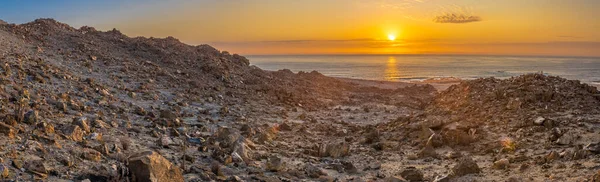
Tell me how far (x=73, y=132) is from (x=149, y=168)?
2.91m

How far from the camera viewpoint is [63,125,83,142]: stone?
758 cm

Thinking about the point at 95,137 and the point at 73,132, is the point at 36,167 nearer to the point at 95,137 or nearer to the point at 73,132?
the point at 73,132

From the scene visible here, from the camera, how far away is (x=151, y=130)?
397 inches

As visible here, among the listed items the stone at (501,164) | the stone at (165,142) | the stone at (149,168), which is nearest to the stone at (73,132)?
the stone at (165,142)

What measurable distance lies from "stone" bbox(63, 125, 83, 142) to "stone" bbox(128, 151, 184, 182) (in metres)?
2.33

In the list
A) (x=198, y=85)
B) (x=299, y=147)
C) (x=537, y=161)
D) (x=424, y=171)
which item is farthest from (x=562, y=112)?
(x=198, y=85)

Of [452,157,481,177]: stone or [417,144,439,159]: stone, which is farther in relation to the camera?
[417,144,439,159]: stone

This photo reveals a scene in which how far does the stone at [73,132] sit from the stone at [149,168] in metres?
2.33

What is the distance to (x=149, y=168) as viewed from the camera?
5688 mm

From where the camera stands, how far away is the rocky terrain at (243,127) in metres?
7.00

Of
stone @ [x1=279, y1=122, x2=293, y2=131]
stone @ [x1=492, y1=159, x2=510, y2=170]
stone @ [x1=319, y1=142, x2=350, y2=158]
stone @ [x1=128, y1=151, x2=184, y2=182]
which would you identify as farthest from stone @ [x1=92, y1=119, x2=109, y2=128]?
stone @ [x1=492, y1=159, x2=510, y2=170]

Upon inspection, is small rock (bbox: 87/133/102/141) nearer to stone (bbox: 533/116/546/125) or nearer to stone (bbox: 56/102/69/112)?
stone (bbox: 56/102/69/112)

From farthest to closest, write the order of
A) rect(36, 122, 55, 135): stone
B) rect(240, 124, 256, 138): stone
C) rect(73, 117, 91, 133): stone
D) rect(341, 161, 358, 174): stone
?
rect(240, 124, 256, 138): stone < rect(341, 161, 358, 174): stone < rect(73, 117, 91, 133): stone < rect(36, 122, 55, 135): stone

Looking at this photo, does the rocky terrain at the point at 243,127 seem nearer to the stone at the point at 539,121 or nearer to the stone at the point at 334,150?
the stone at the point at 334,150
